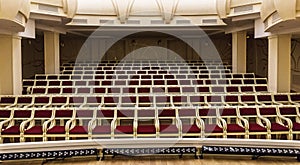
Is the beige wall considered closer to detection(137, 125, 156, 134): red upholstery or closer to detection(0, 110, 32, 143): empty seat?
detection(0, 110, 32, 143): empty seat

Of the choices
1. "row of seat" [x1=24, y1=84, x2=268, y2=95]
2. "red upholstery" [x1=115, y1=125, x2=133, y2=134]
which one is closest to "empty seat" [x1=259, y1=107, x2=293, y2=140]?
"red upholstery" [x1=115, y1=125, x2=133, y2=134]

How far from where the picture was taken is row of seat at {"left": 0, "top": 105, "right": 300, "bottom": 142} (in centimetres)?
576

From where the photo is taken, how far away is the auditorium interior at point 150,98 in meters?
5.45

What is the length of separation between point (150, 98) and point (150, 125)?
5.70ft

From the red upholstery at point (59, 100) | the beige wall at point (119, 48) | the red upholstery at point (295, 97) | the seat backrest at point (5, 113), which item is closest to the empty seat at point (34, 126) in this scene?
the seat backrest at point (5, 113)

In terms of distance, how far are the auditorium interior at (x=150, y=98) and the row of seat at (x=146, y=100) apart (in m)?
0.02

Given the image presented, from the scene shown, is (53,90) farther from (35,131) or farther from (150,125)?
(150,125)

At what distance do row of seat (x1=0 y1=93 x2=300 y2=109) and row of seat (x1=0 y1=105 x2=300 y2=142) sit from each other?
3.59ft

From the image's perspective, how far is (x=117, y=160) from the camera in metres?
5.42

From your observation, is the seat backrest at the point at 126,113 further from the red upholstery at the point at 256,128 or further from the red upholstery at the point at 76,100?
the red upholstery at the point at 256,128

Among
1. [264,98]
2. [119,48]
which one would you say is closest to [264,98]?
[264,98]

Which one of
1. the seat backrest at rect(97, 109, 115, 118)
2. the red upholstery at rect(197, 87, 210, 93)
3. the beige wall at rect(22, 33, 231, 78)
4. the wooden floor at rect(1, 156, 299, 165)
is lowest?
the wooden floor at rect(1, 156, 299, 165)

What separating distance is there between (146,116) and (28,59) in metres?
13.2

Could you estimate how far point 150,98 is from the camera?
7902mm
